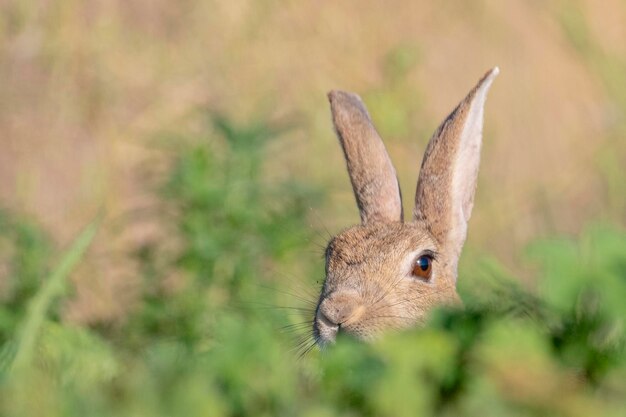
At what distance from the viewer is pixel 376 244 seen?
4809 mm

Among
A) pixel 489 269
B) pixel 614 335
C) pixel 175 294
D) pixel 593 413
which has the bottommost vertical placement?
pixel 593 413

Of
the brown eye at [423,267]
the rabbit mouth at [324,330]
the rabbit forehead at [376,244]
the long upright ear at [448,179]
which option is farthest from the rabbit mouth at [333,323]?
the long upright ear at [448,179]

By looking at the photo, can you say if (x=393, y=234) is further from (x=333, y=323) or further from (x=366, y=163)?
(x=333, y=323)

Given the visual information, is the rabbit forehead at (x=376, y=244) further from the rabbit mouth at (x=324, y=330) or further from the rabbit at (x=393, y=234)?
the rabbit mouth at (x=324, y=330)

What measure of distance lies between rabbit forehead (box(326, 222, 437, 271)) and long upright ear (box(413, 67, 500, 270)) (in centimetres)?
10

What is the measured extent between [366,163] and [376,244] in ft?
2.24

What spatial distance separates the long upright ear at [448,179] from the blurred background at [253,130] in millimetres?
533

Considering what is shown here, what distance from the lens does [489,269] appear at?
244cm

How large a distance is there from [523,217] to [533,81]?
1640mm

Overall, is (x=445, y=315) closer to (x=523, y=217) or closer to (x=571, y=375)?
(x=571, y=375)

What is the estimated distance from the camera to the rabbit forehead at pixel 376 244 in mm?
4727

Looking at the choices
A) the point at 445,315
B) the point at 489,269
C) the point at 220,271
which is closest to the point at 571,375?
the point at 445,315

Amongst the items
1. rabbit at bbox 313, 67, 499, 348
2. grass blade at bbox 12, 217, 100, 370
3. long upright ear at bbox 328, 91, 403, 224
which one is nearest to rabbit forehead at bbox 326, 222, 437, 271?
rabbit at bbox 313, 67, 499, 348

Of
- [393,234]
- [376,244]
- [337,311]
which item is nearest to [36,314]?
[337,311]
